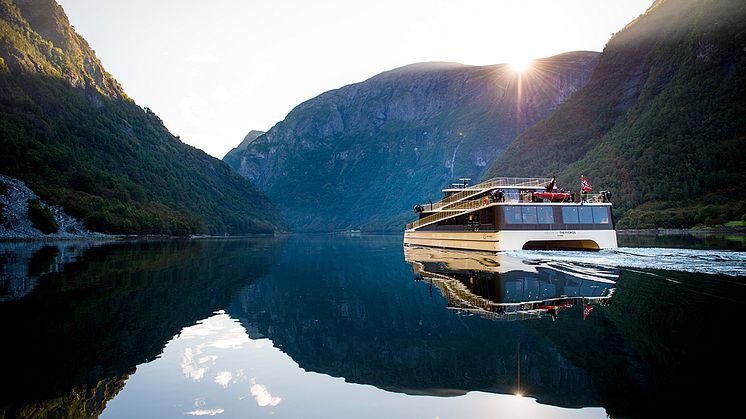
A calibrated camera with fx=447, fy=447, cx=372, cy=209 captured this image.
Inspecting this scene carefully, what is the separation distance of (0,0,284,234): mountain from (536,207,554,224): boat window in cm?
9756

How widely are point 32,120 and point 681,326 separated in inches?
6712

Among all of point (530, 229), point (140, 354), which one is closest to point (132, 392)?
point (140, 354)

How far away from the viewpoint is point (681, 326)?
10.2 metres

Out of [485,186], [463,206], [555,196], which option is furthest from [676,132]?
[555,196]

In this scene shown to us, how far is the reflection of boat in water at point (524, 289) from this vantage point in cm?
1330

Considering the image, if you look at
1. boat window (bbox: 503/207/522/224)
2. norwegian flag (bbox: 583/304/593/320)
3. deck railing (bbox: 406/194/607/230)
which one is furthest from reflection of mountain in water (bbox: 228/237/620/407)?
deck railing (bbox: 406/194/607/230)

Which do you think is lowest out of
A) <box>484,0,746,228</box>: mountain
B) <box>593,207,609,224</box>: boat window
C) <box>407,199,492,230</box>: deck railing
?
<box>593,207,609,224</box>: boat window

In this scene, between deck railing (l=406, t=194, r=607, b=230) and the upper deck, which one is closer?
the upper deck

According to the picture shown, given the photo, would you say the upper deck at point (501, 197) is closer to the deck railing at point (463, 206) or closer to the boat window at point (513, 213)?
the deck railing at point (463, 206)

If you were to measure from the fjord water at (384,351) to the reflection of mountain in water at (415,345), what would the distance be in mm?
51

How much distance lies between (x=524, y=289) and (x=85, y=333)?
14.2 meters

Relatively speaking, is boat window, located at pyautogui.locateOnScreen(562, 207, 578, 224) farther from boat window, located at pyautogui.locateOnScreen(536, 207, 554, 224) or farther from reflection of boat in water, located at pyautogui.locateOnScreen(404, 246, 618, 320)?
reflection of boat in water, located at pyautogui.locateOnScreen(404, 246, 618, 320)

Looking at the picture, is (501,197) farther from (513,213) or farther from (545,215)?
(545,215)

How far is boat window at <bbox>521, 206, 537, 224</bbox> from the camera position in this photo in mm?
40125
